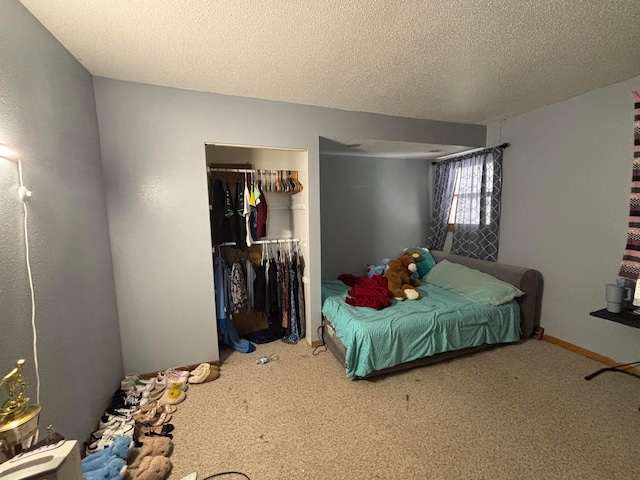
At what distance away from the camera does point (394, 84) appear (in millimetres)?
Result: 2107

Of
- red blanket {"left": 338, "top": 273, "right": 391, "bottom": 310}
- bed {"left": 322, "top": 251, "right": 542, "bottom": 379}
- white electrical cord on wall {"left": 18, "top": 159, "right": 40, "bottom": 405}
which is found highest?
white electrical cord on wall {"left": 18, "top": 159, "right": 40, "bottom": 405}

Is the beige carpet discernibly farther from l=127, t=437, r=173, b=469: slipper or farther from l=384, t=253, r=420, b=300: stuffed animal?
l=384, t=253, r=420, b=300: stuffed animal

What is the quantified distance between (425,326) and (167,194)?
2.45 metres

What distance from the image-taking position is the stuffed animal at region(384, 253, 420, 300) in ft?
8.82

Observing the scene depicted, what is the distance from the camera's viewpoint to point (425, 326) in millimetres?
2273

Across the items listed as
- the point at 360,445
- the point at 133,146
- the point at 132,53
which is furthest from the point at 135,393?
the point at 132,53

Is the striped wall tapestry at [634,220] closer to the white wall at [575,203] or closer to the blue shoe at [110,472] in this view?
the white wall at [575,203]

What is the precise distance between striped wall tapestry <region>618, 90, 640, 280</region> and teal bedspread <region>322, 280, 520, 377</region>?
0.87 metres

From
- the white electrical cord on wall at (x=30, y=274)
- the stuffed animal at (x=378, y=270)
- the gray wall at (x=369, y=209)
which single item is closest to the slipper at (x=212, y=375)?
the white electrical cord on wall at (x=30, y=274)

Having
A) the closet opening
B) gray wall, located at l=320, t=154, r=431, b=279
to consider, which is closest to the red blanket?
the closet opening

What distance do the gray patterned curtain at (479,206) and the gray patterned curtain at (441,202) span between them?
0.41 feet

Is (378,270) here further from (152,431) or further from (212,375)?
(152,431)

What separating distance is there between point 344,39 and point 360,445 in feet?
8.02

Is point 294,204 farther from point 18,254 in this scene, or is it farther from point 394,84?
point 18,254
